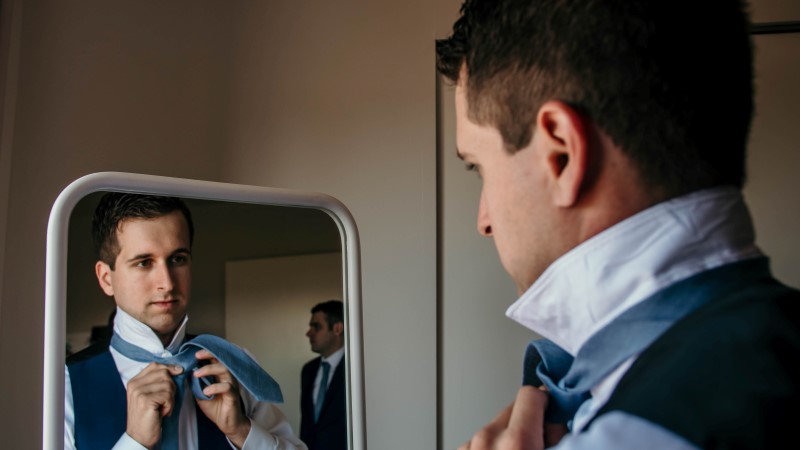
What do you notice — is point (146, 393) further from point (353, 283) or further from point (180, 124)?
point (180, 124)

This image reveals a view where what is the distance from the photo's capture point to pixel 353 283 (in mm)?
1352

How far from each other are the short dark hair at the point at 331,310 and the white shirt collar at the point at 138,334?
0.94 feet

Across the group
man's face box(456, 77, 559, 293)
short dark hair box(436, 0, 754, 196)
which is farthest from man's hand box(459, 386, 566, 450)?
short dark hair box(436, 0, 754, 196)

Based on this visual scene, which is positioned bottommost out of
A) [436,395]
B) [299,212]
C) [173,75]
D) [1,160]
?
[436,395]

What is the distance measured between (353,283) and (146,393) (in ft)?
1.37

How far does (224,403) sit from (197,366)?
0.07m

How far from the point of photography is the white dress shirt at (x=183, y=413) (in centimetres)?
103

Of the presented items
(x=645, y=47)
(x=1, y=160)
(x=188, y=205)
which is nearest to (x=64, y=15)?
(x=1, y=160)

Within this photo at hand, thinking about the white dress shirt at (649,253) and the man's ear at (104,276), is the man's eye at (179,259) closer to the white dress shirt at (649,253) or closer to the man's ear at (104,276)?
the man's ear at (104,276)

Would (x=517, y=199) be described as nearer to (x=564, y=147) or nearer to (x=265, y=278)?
(x=564, y=147)

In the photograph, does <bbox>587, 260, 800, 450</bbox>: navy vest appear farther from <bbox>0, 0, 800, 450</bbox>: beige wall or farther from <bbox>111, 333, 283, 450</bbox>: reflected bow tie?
<bbox>0, 0, 800, 450</bbox>: beige wall

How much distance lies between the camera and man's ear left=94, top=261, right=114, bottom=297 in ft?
3.49

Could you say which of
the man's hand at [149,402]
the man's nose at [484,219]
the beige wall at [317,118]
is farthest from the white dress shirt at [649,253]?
the beige wall at [317,118]

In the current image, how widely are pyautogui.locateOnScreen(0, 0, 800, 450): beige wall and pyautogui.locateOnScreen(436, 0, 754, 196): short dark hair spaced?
1.37 metres
